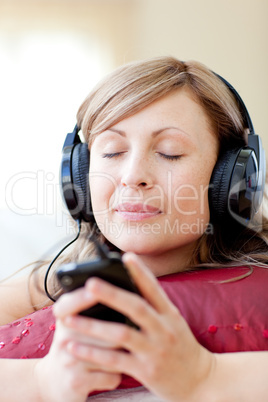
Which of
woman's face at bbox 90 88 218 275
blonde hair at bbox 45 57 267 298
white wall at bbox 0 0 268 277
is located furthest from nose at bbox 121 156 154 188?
white wall at bbox 0 0 268 277

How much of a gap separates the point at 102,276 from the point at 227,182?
0.50m

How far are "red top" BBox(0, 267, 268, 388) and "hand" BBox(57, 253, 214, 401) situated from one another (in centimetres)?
16

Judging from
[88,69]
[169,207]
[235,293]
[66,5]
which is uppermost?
[66,5]

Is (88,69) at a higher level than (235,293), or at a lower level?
higher

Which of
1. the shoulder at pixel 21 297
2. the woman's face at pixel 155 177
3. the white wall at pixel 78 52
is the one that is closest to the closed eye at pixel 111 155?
the woman's face at pixel 155 177

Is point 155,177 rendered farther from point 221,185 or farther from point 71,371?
point 71,371

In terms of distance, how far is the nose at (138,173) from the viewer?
0.88 metres

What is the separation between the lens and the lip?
0.91 meters

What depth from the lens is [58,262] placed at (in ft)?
4.28

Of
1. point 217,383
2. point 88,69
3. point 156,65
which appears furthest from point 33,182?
point 217,383

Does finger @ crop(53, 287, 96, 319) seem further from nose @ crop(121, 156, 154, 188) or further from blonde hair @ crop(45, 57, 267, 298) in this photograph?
blonde hair @ crop(45, 57, 267, 298)

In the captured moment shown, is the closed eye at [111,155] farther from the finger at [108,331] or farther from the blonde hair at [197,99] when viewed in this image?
the finger at [108,331]

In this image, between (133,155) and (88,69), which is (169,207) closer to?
(133,155)

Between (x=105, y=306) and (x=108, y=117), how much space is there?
22.6 inches
